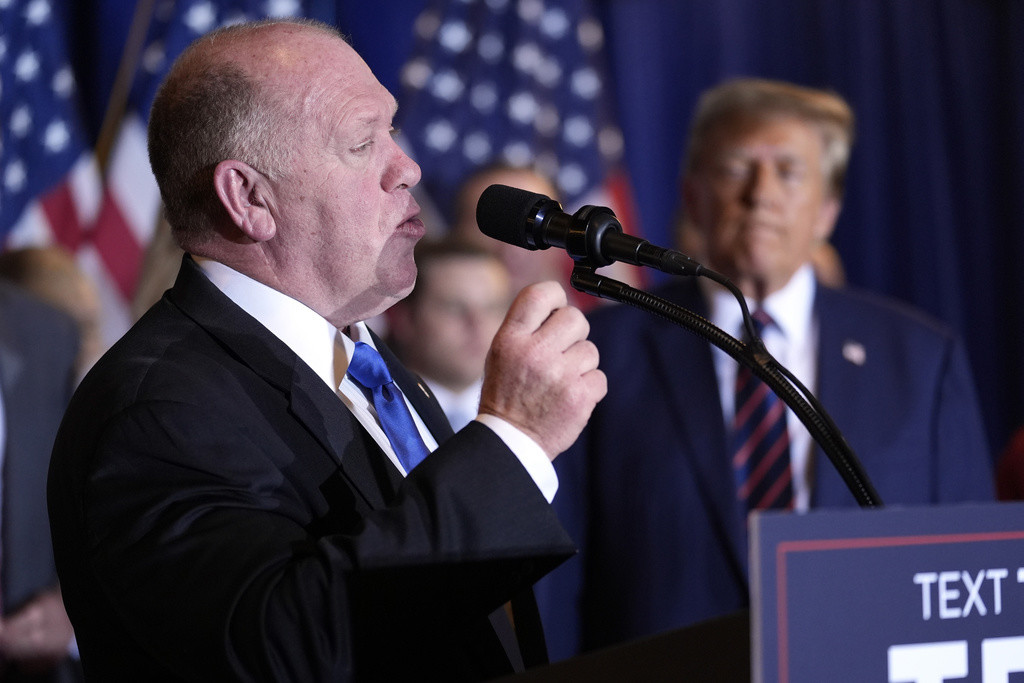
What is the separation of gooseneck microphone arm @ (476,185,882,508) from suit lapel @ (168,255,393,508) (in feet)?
0.94

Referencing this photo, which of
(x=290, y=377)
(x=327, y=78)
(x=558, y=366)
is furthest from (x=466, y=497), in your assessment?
(x=327, y=78)

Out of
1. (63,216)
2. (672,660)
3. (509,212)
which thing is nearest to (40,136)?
(63,216)

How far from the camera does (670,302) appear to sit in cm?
106

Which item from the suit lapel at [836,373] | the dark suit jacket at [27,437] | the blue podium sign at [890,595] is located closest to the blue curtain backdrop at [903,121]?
the suit lapel at [836,373]

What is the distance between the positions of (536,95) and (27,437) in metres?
2.26

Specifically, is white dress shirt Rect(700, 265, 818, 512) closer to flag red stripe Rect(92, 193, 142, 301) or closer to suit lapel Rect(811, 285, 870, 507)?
suit lapel Rect(811, 285, 870, 507)

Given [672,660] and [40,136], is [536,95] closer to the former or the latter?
[40,136]

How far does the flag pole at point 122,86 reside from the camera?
133 inches

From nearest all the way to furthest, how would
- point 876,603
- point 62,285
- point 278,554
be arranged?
point 876,603, point 278,554, point 62,285

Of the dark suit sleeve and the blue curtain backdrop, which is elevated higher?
the blue curtain backdrop

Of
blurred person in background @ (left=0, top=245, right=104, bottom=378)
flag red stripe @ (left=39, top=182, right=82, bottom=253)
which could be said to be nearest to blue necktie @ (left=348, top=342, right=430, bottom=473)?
blurred person in background @ (left=0, top=245, right=104, bottom=378)

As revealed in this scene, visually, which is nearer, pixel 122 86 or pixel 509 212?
pixel 509 212

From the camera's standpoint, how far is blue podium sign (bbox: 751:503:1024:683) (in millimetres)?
697

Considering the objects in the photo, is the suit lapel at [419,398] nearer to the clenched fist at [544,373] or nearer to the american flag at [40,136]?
the clenched fist at [544,373]
